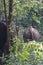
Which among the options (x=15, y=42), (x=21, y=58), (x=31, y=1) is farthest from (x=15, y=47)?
(x=31, y=1)

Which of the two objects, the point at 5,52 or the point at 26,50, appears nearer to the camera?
the point at 26,50

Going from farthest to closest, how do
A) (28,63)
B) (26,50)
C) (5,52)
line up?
(5,52) < (26,50) < (28,63)

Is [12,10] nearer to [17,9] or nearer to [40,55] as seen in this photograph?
[17,9]

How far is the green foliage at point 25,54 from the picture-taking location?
4352 mm

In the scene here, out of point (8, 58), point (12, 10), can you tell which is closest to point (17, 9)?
point (12, 10)

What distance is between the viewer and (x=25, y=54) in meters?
4.43

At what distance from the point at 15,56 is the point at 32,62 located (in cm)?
38

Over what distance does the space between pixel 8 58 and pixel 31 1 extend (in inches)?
45.9

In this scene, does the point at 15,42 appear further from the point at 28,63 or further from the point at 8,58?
the point at 28,63

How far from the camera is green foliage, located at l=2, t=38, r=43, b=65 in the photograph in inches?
171

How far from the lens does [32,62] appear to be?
4.34 m

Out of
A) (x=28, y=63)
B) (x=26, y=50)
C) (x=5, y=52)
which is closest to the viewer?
(x=28, y=63)

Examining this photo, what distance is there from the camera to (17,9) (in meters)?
4.80

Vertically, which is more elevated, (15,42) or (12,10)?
(12,10)
